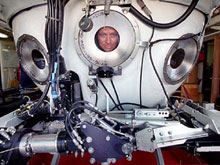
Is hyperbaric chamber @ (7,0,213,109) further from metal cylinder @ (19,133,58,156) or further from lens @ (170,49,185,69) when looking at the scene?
metal cylinder @ (19,133,58,156)

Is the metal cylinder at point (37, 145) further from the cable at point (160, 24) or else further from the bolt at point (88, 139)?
the cable at point (160, 24)

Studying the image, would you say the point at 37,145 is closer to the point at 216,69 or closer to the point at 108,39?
the point at 108,39

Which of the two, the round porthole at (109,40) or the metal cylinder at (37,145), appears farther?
the round porthole at (109,40)

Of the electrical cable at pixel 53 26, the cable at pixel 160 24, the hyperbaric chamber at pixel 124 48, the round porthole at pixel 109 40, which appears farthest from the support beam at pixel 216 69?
the electrical cable at pixel 53 26

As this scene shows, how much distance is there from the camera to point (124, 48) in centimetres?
79

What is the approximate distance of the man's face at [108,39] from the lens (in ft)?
2.57

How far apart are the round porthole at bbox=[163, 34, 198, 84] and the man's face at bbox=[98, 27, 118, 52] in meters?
0.33

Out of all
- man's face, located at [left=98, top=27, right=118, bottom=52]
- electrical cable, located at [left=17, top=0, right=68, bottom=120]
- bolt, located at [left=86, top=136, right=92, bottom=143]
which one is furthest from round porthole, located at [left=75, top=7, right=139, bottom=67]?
bolt, located at [left=86, top=136, right=92, bottom=143]

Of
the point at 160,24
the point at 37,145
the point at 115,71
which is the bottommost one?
the point at 37,145

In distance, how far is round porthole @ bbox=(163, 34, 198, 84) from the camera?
88 centimetres

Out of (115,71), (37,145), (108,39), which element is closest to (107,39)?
(108,39)

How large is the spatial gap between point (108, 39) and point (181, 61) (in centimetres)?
48

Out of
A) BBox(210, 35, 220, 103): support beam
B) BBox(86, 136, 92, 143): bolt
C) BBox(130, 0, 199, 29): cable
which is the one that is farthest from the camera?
BBox(210, 35, 220, 103): support beam

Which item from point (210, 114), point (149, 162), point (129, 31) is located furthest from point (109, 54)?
point (149, 162)
